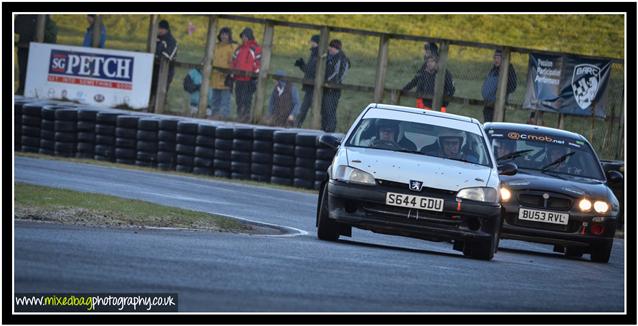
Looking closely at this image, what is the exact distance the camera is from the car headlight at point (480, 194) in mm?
12602

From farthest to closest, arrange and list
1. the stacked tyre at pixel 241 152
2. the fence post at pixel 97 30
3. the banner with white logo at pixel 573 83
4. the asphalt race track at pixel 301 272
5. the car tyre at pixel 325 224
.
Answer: the fence post at pixel 97 30 < the banner with white logo at pixel 573 83 < the stacked tyre at pixel 241 152 < the car tyre at pixel 325 224 < the asphalt race track at pixel 301 272

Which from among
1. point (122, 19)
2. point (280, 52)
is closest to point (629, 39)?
point (280, 52)

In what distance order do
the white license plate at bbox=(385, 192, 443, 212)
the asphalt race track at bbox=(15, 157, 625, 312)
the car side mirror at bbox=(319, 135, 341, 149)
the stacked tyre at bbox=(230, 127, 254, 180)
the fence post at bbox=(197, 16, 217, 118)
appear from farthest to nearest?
the fence post at bbox=(197, 16, 217, 118)
the stacked tyre at bbox=(230, 127, 254, 180)
the car side mirror at bbox=(319, 135, 341, 149)
the white license plate at bbox=(385, 192, 443, 212)
the asphalt race track at bbox=(15, 157, 625, 312)

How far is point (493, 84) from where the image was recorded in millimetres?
25281

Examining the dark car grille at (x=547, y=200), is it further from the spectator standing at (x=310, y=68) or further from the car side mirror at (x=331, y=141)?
the spectator standing at (x=310, y=68)

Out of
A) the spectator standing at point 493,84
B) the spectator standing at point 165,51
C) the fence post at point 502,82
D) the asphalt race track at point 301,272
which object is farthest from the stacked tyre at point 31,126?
the asphalt race track at point 301,272

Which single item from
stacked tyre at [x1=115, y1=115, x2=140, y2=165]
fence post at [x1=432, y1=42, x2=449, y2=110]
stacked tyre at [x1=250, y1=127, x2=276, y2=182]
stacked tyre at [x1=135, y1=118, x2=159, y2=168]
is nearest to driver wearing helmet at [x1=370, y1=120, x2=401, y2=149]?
stacked tyre at [x1=250, y1=127, x2=276, y2=182]

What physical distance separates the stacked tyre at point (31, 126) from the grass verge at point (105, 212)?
900 cm

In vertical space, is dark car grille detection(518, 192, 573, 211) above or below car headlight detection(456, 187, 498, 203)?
below

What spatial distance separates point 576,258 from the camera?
15484mm

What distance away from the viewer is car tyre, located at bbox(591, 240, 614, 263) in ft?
48.6

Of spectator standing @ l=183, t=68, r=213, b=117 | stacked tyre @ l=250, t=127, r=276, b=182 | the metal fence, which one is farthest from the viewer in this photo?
spectator standing @ l=183, t=68, r=213, b=117

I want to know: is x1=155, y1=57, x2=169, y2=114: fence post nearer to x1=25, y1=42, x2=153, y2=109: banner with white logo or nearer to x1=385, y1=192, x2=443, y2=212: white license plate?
x1=25, y1=42, x2=153, y2=109: banner with white logo

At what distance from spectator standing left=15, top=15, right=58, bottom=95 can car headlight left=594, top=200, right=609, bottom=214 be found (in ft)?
51.2
